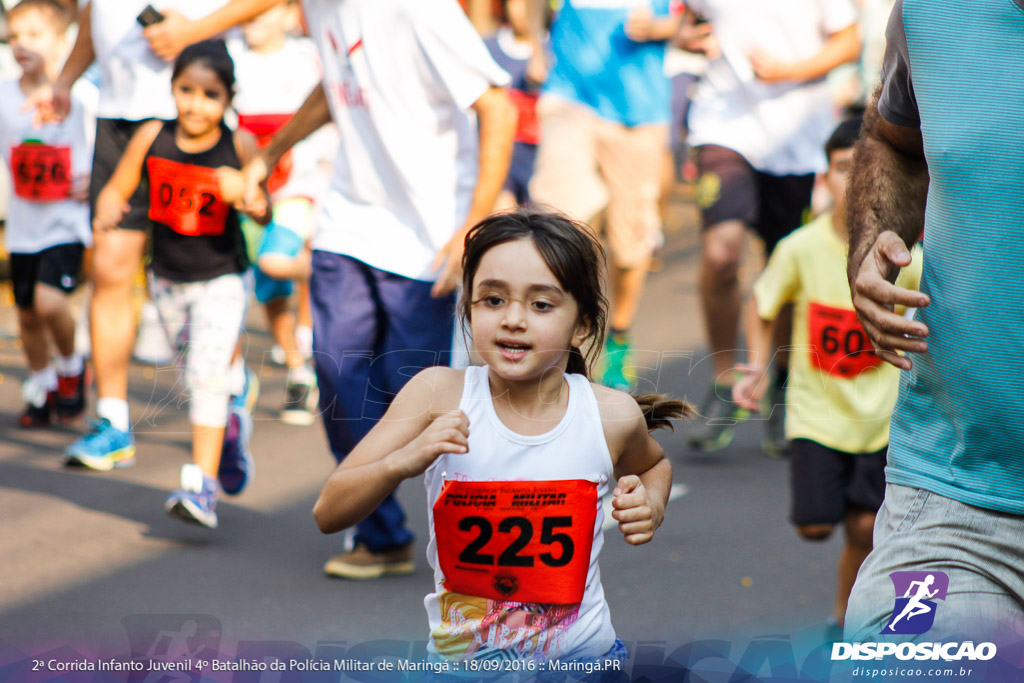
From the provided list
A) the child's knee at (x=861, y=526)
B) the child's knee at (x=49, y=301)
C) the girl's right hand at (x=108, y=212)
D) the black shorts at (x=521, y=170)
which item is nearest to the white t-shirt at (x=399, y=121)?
the girl's right hand at (x=108, y=212)

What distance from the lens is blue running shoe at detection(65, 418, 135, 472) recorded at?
5824 millimetres

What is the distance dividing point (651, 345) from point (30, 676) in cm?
558

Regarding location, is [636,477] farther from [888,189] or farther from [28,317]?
[28,317]

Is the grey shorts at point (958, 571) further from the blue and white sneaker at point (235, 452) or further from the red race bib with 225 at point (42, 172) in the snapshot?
the red race bib with 225 at point (42, 172)

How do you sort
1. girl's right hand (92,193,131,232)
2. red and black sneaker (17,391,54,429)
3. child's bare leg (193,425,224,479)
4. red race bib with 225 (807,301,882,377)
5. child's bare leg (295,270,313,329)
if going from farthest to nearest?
child's bare leg (295,270,313,329), red and black sneaker (17,391,54,429), girl's right hand (92,193,131,232), child's bare leg (193,425,224,479), red race bib with 225 (807,301,882,377)

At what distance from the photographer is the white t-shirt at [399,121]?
4324 millimetres

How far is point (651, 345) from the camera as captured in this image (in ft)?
27.8

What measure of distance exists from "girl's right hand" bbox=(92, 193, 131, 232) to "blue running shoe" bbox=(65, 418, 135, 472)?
928 millimetres

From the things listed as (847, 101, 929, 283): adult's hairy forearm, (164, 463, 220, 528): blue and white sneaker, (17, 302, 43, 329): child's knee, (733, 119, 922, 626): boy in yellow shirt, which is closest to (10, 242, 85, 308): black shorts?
(17, 302, 43, 329): child's knee

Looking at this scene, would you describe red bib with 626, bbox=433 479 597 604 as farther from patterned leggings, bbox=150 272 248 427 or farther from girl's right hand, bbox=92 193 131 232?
girl's right hand, bbox=92 193 131 232

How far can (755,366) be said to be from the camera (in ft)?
13.2

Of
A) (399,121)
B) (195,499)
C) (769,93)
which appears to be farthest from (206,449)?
(769,93)

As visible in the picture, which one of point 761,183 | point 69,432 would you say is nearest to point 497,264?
point 761,183

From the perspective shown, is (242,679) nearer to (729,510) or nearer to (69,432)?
(729,510)
